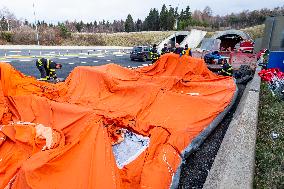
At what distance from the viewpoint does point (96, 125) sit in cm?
541

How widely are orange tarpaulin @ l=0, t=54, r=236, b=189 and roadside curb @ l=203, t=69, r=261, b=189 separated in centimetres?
91

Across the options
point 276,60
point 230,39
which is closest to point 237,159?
point 276,60

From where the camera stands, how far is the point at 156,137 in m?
5.86

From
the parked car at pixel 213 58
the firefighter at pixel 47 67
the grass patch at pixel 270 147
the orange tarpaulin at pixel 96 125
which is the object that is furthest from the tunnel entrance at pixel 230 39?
the grass patch at pixel 270 147

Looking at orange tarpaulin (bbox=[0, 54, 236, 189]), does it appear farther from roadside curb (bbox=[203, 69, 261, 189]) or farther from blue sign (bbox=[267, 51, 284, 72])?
blue sign (bbox=[267, 51, 284, 72])

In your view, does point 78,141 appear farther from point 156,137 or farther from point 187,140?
point 187,140

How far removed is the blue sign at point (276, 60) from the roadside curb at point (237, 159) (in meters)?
7.04

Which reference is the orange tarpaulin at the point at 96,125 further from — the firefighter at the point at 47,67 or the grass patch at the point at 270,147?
the firefighter at the point at 47,67

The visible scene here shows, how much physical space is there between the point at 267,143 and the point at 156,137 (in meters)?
2.16

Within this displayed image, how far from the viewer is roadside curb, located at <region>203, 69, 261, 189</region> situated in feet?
13.0

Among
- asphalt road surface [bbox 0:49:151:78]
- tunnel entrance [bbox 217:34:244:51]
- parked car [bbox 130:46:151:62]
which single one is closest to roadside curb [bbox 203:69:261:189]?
asphalt road surface [bbox 0:49:151:78]

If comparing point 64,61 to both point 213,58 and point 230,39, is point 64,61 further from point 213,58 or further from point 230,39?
point 230,39

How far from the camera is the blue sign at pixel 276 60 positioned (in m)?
12.5

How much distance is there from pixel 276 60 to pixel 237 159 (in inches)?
378
